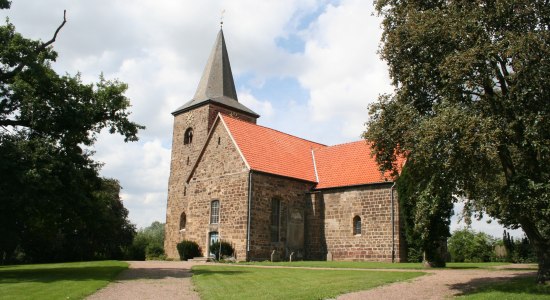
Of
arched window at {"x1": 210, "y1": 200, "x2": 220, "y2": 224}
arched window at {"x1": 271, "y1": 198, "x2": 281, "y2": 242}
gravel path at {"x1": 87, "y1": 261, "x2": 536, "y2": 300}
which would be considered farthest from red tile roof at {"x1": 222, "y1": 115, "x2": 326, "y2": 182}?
gravel path at {"x1": 87, "y1": 261, "x2": 536, "y2": 300}

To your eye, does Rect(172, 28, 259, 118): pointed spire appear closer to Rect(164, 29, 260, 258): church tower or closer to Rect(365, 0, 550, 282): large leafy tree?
Rect(164, 29, 260, 258): church tower

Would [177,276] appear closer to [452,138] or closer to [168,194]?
[452,138]

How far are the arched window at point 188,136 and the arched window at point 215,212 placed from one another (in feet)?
35.3

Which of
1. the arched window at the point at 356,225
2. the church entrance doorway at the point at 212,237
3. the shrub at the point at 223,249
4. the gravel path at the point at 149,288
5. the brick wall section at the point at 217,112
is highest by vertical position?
the brick wall section at the point at 217,112

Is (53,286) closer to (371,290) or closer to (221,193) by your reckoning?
(371,290)

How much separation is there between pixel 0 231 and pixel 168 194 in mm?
23509

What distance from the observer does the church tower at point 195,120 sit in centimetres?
3906

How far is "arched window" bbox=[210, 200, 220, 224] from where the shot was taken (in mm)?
30641

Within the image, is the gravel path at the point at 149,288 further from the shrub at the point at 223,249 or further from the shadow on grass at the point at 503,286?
the shrub at the point at 223,249

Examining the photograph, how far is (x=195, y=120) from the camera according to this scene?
4031 centimetres

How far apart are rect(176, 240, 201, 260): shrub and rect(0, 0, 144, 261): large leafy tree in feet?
29.7

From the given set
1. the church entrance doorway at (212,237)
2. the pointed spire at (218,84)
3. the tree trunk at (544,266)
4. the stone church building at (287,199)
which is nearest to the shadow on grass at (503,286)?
the tree trunk at (544,266)

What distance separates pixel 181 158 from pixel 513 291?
1260 inches

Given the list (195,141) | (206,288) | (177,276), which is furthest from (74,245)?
(206,288)
